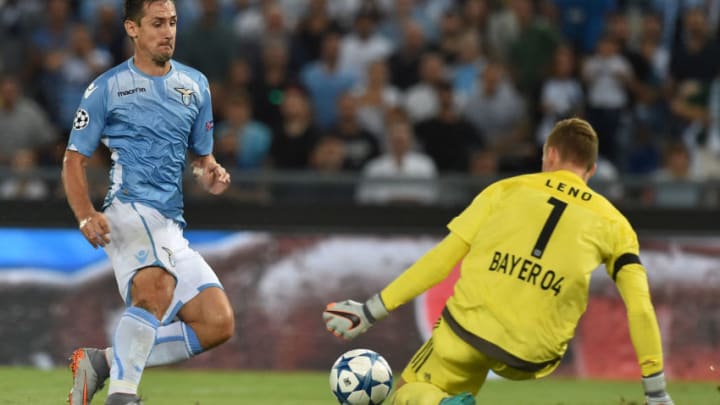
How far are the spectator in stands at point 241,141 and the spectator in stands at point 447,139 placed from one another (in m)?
1.43

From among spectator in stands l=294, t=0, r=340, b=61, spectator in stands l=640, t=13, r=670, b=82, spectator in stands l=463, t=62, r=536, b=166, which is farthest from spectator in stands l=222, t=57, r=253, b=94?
spectator in stands l=640, t=13, r=670, b=82

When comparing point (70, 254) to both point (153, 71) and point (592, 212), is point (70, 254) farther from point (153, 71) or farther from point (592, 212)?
point (592, 212)

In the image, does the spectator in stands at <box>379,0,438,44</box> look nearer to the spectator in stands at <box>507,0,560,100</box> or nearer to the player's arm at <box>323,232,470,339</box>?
the spectator in stands at <box>507,0,560,100</box>

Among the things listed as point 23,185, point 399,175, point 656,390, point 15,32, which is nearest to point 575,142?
point 656,390

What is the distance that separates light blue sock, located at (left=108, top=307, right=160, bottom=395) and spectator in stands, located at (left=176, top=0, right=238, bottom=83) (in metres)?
6.85

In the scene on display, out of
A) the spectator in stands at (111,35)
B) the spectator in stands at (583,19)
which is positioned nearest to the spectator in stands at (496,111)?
the spectator in stands at (583,19)

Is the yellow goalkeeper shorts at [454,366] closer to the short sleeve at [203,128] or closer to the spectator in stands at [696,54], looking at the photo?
the short sleeve at [203,128]

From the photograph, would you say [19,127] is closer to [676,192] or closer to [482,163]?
[482,163]

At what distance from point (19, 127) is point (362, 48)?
333cm

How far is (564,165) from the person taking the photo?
6.20 meters

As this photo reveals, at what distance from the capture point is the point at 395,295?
6.05 m

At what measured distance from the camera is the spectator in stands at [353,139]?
12016 mm

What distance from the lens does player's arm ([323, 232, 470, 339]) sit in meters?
6.02

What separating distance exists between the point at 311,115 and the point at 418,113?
99cm
